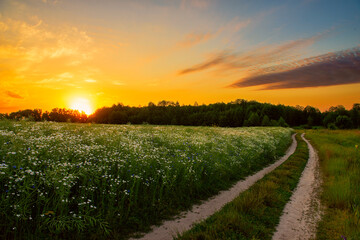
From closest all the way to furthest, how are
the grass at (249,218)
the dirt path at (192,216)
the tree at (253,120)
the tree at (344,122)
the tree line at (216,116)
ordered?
the grass at (249,218)
the dirt path at (192,216)
the tree line at (216,116)
the tree at (253,120)
the tree at (344,122)

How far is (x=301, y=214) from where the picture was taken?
624cm

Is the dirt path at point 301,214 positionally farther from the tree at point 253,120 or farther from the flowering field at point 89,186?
the tree at point 253,120

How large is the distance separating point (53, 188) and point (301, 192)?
31.0ft

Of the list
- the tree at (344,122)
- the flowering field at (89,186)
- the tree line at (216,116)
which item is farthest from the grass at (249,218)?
the tree at (344,122)

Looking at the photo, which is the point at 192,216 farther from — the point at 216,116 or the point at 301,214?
the point at 216,116

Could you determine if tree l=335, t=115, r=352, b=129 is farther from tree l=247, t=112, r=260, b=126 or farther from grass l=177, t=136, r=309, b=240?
grass l=177, t=136, r=309, b=240

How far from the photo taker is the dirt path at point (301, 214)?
16.9 feet

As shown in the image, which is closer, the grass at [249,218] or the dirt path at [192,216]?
the grass at [249,218]

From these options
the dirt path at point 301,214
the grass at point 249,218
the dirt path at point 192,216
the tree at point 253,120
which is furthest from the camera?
the tree at point 253,120


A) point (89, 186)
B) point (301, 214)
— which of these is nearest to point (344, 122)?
point (301, 214)

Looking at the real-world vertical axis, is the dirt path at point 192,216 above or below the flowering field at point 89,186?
below

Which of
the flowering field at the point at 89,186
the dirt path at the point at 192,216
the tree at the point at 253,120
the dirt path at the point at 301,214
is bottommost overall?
the dirt path at the point at 301,214

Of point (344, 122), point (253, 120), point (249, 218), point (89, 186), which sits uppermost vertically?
point (253, 120)

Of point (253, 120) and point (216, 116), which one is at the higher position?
point (216, 116)
